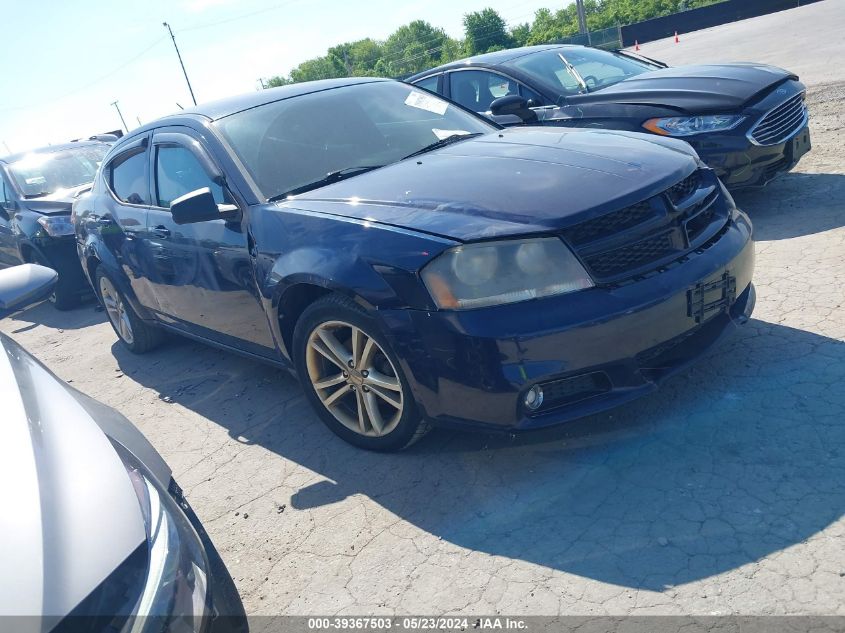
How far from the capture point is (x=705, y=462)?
8.98ft

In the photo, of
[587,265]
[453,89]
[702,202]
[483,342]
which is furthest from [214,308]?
[453,89]

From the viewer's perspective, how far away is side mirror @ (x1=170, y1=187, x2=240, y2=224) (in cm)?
357

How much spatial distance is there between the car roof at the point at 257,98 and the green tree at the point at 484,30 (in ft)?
283

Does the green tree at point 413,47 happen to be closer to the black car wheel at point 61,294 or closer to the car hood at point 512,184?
the black car wheel at point 61,294

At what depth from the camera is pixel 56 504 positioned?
169 centimetres

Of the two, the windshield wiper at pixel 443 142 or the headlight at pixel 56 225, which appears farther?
the headlight at pixel 56 225

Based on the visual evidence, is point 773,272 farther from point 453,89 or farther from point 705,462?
point 453,89

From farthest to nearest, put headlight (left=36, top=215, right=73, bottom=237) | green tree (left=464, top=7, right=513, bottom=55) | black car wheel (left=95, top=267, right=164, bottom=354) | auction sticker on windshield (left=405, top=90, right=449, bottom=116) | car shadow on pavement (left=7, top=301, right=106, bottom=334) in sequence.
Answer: green tree (left=464, top=7, right=513, bottom=55)
headlight (left=36, top=215, right=73, bottom=237)
car shadow on pavement (left=7, top=301, right=106, bottom=334)
black car wheel (left=95, top=267, right=164, bottom=354)
auction sticker on windshield (left=405, top=90, right=449, bottom=116)

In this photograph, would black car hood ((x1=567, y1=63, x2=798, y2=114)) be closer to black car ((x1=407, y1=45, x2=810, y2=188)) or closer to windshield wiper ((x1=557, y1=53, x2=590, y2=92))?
black car ((x1=407, y1=45, x2=810, y2=188))

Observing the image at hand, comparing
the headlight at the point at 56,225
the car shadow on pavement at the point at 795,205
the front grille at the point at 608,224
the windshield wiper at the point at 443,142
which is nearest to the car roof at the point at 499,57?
the car shadow on pavement at the point at 795,205

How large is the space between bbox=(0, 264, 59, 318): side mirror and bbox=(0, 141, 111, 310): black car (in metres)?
5.47

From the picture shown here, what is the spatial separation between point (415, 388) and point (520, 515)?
25.3 inches

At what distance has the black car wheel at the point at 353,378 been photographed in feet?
10.1

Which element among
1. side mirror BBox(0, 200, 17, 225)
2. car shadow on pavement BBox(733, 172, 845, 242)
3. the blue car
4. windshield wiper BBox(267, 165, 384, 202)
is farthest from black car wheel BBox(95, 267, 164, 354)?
car shadow on pavement BBox(733, 172, 845, 242)
